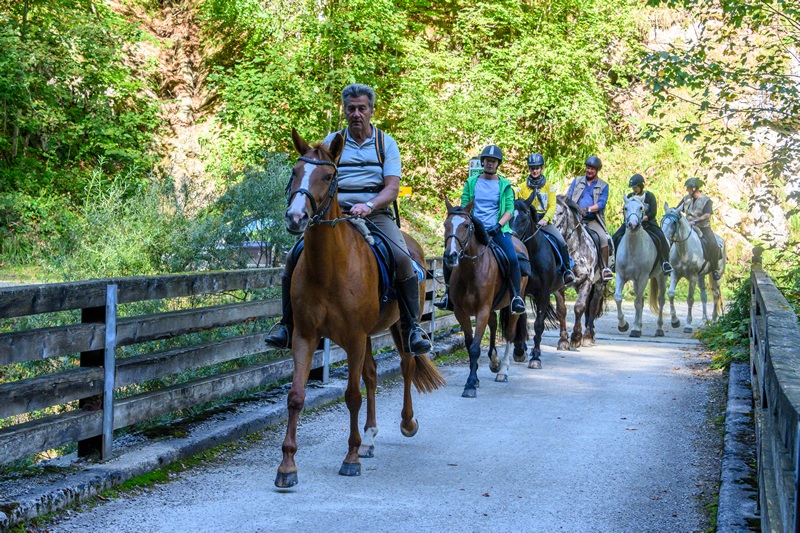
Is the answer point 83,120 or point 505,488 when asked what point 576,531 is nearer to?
point 505,488

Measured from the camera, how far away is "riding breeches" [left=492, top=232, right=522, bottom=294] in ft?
33.6

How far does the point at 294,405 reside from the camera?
579 cm

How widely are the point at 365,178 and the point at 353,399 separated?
1848 millimetres

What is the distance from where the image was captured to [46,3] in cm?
2150

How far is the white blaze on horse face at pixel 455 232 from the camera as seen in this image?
899 cm

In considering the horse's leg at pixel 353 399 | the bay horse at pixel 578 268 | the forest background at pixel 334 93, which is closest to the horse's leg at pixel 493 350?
the bay horse at pixel 578 268

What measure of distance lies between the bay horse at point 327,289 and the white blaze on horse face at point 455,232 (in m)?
2.72

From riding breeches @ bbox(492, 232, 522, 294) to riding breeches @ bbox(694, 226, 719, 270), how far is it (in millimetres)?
9810

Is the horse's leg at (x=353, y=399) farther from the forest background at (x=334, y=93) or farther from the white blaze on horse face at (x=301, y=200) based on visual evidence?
the forest background at (x=334, y=93)

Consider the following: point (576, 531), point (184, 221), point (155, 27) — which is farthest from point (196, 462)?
point (155, 27)

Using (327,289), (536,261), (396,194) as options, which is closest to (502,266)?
(536,261)

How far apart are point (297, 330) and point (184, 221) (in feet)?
20.7

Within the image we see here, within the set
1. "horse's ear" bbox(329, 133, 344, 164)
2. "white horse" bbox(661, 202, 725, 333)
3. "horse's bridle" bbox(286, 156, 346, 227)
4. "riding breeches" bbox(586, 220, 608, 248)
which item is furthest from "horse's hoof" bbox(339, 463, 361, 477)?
"white horse" bbox(661, 202, 725, 333)

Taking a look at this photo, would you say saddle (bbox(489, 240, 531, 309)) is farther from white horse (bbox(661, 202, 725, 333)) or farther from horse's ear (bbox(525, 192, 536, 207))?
white horse (bbox(661, 202, 725, 333))
